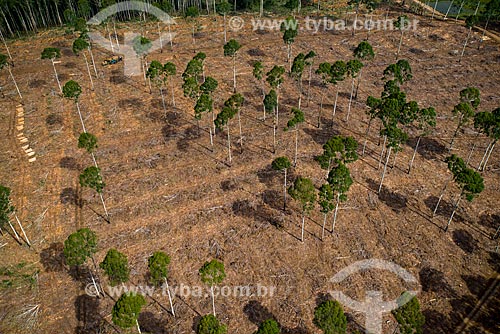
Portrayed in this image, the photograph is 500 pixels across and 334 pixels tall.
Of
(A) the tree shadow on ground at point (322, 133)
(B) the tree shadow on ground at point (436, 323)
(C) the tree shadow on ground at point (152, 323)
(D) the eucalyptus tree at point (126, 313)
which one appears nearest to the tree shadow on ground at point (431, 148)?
(A) the tree shadow on ground at point (322, 133)

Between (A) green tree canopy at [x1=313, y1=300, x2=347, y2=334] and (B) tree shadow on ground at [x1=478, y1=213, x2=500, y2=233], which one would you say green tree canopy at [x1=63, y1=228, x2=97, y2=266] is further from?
(B) tree shadow on ground at [x1=478, y1=213, x2=500, y2=233]

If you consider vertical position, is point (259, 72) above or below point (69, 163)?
above

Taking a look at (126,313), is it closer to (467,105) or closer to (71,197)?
(71,197)

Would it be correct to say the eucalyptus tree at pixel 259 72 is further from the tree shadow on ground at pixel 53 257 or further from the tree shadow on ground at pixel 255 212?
the tree shadow on ground at pixel 53 257

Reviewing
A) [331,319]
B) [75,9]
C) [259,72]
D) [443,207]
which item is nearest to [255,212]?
[331,319]

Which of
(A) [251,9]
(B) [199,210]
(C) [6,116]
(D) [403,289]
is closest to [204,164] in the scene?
(B) [199,210]

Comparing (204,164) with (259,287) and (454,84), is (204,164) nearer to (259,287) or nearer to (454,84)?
(259,287)
